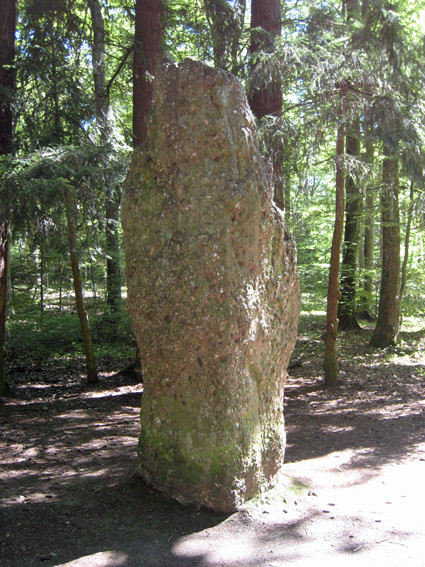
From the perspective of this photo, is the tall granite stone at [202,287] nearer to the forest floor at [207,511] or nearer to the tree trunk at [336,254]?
the forest floor at [207,511]

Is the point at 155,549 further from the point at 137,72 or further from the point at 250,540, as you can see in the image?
the point at 137,72

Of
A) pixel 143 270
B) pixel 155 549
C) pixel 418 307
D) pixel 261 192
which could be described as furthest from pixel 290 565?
pixel 418 307

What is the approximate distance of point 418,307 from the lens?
45.2ft

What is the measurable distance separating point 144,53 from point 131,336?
6.80 m

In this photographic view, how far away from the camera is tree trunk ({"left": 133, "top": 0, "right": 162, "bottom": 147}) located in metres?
9.96

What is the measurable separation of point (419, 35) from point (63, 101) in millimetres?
6666

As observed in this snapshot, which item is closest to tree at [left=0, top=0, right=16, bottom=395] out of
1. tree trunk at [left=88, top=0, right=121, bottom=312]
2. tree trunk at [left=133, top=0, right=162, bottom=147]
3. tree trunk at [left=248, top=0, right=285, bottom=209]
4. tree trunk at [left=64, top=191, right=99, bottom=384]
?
tree trunk at [left=64, top=191, right=99, bottom=384]

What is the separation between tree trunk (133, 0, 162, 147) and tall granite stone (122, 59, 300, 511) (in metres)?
5.79

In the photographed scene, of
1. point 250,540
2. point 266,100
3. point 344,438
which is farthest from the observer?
point 266,100

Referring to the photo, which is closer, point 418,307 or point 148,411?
point 148,411

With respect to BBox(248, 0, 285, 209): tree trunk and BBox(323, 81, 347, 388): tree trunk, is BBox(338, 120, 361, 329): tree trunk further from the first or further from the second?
BBox(248, 0, 285, 209): tree trunk

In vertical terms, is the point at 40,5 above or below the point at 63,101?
above

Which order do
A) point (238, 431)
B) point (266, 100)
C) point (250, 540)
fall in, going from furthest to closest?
point (266, 100)
point (238, 431)
point (250, 540)

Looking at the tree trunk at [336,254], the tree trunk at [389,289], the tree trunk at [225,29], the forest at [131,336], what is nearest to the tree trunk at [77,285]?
the forest at [131,336]
